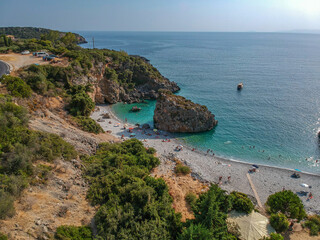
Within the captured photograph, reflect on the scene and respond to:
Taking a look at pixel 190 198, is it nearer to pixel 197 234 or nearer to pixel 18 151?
pixel 197 234

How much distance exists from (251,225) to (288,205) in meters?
4.80

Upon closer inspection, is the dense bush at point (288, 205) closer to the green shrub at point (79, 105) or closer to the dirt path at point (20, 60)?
the green shrub at point (79, 105)

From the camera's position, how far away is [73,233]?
1292cm

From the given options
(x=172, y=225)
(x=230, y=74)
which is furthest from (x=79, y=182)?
(x=230, y=74)

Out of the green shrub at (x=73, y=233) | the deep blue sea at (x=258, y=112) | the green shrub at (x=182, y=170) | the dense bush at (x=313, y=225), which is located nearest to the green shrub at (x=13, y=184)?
the green shrub at (x=73, y=233)

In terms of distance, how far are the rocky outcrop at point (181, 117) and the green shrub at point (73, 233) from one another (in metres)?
30.0

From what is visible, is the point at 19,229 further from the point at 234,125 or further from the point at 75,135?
the point at 234,125

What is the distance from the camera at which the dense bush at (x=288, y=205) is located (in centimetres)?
1884

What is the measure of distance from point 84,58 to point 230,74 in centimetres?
6364

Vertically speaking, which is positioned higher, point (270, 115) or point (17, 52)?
point (17, 52)

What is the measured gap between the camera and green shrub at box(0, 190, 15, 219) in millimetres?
11476

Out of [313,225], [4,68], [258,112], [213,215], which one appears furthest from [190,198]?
[258,112]

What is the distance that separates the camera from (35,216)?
42.3ft

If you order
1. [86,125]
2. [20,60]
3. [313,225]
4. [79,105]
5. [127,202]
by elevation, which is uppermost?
[20,60]
